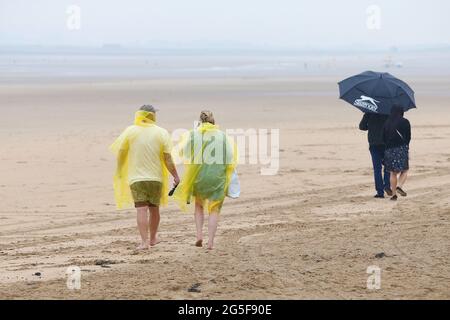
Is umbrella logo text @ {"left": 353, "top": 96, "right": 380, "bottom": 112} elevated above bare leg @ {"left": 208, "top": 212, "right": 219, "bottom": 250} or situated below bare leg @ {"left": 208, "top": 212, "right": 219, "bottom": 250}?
above

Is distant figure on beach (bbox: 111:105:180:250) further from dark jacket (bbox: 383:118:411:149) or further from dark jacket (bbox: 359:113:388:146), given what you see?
dark jacket (bbox: 359:113:388:146)

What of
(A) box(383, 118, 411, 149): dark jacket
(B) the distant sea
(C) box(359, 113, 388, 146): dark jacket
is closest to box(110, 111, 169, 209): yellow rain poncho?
(A) box(383, 118, 411, 149): dark jacket

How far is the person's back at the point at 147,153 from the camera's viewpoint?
33.5 ft

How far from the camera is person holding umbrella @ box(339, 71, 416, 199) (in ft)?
45.1

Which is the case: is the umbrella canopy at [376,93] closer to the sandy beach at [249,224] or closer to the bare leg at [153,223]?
the sandy beach at [249,224]

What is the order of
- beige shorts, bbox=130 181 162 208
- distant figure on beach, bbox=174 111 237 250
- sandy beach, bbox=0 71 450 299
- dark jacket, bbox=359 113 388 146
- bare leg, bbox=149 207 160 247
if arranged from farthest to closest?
dark jacket, bbox=359 113 388 146 < bare leg, bbox=149 207 160 247 < beige shorts, bbox=130 181 162 208 < distant figure on beach, bbox=174 111 237 250 < sandy beach, bbox=0 71 450 299

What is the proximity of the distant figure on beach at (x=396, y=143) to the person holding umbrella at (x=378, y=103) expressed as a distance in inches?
3.9

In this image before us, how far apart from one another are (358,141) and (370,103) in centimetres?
725

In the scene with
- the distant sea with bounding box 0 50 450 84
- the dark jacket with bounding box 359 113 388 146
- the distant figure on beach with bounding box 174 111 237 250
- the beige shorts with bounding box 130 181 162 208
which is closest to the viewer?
the distant figure on beach with bounding box 174 111 237 250

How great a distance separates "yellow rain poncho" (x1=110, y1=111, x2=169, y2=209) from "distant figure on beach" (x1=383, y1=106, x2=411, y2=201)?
13.5 ft

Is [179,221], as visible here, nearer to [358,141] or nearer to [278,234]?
[278,234]

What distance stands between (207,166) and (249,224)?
2.22m

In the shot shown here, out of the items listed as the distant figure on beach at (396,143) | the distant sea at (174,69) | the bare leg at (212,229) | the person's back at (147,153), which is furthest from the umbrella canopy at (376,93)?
the distant sea at (174,69)
